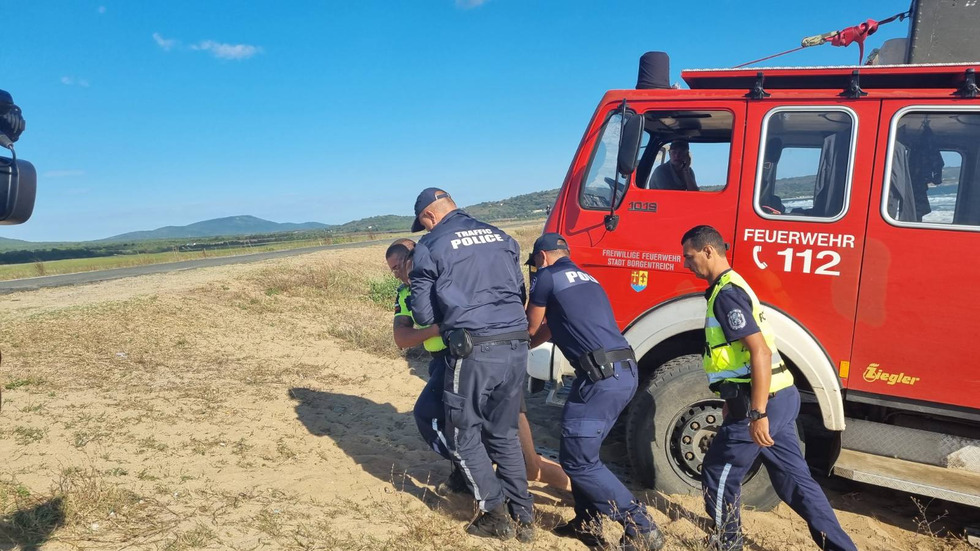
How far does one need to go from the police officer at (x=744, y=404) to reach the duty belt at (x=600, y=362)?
1.59 feet

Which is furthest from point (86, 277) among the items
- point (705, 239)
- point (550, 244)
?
point (705, 239)

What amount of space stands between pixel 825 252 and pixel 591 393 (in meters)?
1.69

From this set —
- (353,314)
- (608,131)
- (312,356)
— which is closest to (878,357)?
(608,131)

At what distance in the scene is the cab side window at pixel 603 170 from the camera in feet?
14.2

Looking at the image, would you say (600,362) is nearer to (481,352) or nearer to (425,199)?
(481,352)

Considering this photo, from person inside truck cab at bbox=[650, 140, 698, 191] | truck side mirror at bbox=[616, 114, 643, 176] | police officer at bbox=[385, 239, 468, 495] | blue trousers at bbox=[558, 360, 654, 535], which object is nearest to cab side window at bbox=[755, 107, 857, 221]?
person inside truck cab at bbox=[650, 140, 698, 191]

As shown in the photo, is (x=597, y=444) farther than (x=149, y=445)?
No

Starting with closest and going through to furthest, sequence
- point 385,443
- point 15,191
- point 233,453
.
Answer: point 15,191 < point 233,453 < point 385,443

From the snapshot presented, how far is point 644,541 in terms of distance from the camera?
336cm

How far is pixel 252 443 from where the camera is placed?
5281 mm

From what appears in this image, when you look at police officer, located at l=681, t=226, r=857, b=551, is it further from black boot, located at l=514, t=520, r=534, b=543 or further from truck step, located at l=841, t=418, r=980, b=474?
black boot, located at l=514, t=520, r=534, b=543

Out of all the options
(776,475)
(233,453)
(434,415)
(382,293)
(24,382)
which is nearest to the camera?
(776,475)

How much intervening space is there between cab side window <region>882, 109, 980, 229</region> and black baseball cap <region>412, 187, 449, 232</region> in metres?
2.70

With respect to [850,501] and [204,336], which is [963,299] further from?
[204,336]
